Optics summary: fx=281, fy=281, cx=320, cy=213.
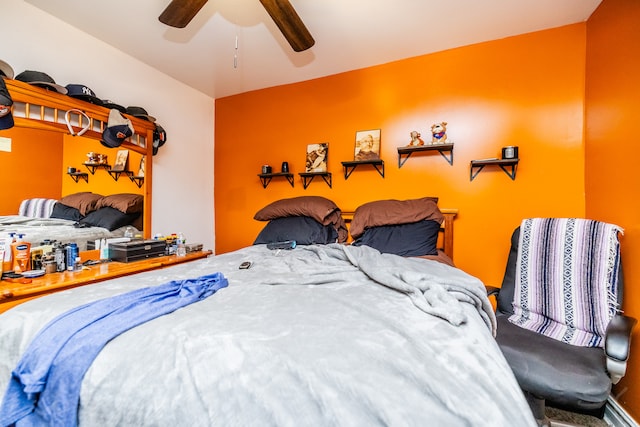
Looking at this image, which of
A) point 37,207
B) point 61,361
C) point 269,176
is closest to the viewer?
point 61,361

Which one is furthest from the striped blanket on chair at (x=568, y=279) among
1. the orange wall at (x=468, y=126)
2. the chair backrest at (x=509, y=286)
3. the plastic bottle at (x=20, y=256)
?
the plastic bottle at (x=20, y=256)

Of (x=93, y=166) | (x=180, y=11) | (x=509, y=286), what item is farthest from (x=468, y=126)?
(x=93, y=166)

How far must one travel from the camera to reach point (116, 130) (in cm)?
215

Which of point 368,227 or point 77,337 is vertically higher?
point 368,227

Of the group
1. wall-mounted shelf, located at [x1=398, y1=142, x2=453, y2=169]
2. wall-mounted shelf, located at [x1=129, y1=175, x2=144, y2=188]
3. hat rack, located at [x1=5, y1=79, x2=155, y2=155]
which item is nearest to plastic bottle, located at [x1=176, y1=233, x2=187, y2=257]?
wall-mounted shelf, located at [x1=129, y1=175, x2=144, y2=188]

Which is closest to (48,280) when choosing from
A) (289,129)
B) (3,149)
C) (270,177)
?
(3,149)

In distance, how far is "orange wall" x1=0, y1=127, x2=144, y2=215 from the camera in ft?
5.61

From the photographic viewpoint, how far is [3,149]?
1695mm

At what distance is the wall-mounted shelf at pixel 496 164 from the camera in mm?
2057

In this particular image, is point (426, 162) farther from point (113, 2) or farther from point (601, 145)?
point (113, 2)

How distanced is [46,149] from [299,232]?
180cm

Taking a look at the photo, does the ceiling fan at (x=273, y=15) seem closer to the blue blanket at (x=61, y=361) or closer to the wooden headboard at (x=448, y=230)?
the blue blanket at (x=61, y=361)

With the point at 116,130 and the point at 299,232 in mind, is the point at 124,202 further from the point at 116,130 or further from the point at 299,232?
the point at 299,232

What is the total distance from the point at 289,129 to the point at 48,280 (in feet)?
7.29
